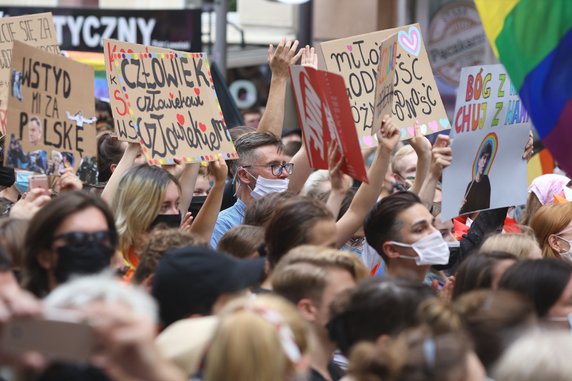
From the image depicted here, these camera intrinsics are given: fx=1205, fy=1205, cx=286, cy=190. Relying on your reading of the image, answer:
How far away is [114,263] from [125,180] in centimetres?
109

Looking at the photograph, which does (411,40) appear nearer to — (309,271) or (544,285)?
(544,285)

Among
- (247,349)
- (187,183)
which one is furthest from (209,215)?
(247,349)

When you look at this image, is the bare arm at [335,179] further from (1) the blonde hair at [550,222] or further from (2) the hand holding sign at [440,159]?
(1) the blonde hair at [550,222]

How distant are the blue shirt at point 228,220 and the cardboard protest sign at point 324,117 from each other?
711 mm

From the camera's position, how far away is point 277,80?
681 centimetres

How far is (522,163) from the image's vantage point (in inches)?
272

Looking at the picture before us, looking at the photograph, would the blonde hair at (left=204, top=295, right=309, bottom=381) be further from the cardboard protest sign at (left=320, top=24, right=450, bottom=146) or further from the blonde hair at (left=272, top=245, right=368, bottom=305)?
the cardboard protest sign at (left=320, top=24, right=450, bottom=146)

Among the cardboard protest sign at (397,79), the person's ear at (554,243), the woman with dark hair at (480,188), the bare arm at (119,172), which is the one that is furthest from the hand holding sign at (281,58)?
the person's ear at (554,243)

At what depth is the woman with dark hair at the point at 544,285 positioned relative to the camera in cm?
455

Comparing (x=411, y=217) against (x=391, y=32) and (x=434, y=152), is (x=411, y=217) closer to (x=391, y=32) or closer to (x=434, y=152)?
(x=434, y=152)

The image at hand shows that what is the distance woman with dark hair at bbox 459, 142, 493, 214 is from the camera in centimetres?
651

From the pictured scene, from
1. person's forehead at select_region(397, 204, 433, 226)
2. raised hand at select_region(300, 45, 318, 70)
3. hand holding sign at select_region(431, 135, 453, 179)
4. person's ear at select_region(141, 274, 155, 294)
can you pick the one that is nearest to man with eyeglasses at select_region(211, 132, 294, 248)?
raised hand at select_region(300, 45, 318, 70)

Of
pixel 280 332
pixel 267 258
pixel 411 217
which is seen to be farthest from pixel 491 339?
pixel 411 217

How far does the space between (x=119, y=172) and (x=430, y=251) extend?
1.56 meters
